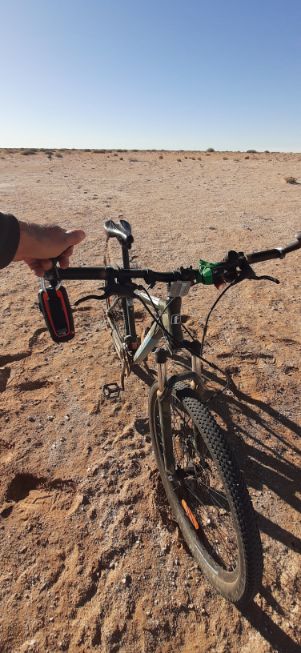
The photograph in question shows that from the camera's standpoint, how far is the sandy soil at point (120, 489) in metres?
2.15

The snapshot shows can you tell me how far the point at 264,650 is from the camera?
2023 mm

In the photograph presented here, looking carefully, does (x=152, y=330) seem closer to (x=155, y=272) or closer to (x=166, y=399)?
(x=166, y=399)

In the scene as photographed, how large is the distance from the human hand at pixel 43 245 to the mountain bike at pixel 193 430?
0.36 ft

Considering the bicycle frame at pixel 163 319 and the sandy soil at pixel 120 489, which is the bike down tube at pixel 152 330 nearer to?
the bicycle frame at pixel 163 319

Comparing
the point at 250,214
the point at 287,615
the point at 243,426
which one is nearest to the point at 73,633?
the point at 287,615

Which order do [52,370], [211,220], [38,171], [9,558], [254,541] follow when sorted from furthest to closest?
1. [38,171]
2. [211,220]
3. [52,370]
4. [9,558]
5. [254,541]

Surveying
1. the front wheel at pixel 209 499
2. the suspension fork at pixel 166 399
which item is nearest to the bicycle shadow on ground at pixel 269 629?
the front wheel at pixel 209 499

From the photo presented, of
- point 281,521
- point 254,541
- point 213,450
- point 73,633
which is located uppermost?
point 213,450

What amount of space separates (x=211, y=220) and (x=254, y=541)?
860 cm

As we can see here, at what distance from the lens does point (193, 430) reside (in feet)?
7.41

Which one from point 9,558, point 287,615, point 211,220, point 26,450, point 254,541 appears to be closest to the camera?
point 254,541

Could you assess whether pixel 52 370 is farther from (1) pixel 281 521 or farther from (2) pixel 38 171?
(2) pixel 38 171

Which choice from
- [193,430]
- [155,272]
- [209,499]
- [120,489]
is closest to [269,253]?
[155,272]

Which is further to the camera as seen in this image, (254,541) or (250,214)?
(250,214)
